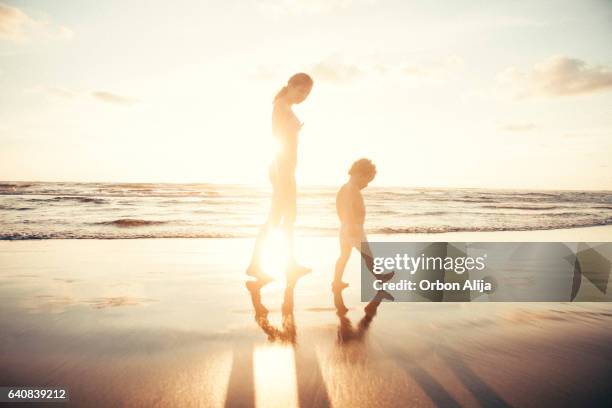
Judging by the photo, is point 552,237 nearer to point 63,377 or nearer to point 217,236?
point 217,236

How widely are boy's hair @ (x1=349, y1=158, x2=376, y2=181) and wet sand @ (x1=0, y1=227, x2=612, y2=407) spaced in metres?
1.25

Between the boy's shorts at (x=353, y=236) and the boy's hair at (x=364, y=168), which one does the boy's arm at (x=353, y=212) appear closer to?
the boy's shorts at (x=353, y=236)

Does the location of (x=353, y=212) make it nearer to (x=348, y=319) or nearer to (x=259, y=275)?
(x=259, y=275)

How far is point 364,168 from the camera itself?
14.0 feet

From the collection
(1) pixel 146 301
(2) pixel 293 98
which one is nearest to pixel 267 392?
(1) pixel 146 301

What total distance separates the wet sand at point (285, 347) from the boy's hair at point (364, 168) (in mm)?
1250

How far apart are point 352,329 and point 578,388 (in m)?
1.39

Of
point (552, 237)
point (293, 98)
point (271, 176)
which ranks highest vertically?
point (293, 98)

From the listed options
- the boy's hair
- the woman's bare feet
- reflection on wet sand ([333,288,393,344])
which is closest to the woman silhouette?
the boy's hair

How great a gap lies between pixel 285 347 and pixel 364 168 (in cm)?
231

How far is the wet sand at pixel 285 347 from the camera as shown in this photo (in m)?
1.90

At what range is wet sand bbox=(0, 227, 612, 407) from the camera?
190cm

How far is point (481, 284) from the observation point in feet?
14.6

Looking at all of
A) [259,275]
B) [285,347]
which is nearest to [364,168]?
[259,275]
